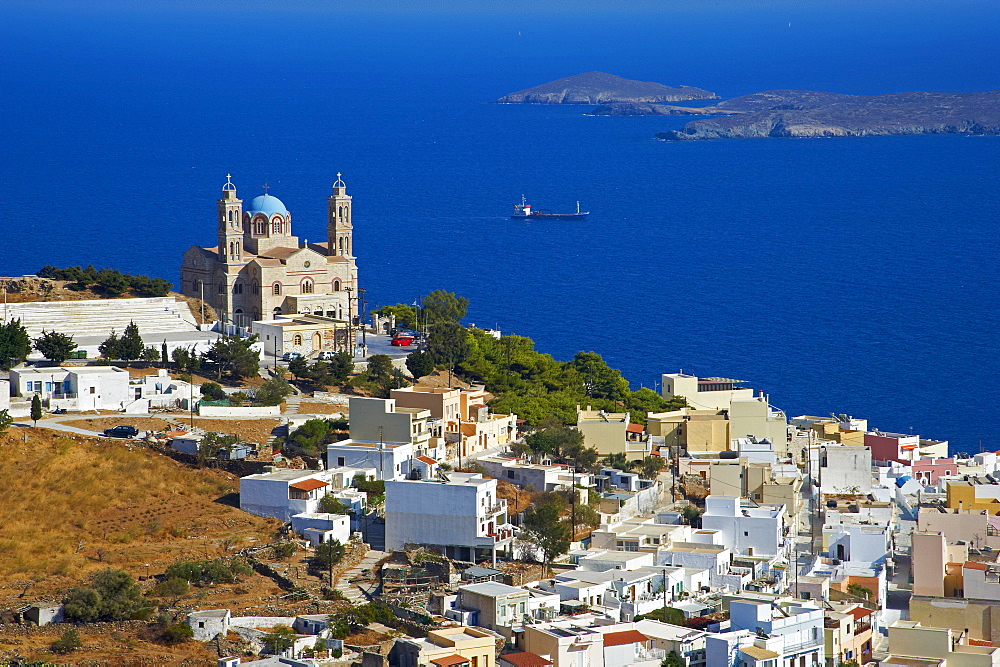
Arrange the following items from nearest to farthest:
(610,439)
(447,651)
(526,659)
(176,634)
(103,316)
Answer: (447,651)
(526,659)
(176,634)
(610,439)
(103,316)

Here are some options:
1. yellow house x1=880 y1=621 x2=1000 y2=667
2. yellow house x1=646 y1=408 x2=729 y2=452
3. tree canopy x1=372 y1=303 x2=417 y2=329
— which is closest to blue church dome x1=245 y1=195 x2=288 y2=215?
tree canopy x1=372 y1=303 x2=417 y2=329

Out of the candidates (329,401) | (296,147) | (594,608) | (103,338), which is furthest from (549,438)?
(296,147)

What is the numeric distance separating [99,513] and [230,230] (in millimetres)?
18123

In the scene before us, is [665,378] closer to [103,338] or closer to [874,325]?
[103,338]

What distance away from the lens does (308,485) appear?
31.5 m

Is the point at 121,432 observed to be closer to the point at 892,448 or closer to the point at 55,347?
the point at 55,347

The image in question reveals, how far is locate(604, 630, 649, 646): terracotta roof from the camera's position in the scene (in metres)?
25.0

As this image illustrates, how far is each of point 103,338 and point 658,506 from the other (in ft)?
51.9

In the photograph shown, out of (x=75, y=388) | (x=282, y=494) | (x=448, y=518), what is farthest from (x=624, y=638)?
(x=75, y=388)

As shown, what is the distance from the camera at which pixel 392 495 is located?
30797 millimetres

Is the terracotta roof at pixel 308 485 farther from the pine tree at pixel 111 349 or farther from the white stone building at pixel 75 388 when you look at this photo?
the pine tree at pixel 111 349

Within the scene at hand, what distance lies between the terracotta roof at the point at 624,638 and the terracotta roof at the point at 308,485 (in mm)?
7972

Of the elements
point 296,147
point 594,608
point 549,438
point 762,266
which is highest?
point 296,147

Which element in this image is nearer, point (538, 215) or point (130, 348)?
point (130, 348)
